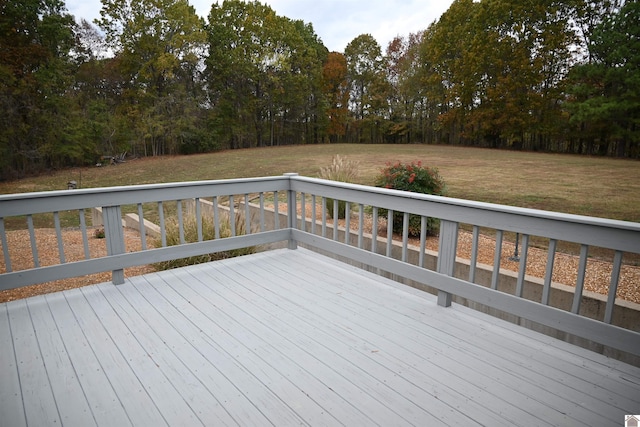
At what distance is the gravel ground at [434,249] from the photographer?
3.40 m

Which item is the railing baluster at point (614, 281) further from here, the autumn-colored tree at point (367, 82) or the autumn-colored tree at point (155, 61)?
the autumn-colored tree at point (367, 82)

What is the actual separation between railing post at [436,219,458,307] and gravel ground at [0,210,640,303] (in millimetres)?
1524

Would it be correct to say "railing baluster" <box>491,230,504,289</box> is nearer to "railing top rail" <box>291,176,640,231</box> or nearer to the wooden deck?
"railing top rail" <box>291,176,640,231</box>

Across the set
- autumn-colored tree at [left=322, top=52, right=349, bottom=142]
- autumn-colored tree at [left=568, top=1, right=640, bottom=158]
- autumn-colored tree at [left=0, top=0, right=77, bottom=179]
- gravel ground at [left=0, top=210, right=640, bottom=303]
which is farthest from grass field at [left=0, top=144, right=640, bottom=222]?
autumn-colored tree at [left=322, top=52, right=349, bottom=142]

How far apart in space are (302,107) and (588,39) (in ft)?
56.0

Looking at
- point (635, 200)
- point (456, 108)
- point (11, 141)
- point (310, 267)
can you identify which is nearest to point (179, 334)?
point (310, 267)

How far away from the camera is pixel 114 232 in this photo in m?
3.02

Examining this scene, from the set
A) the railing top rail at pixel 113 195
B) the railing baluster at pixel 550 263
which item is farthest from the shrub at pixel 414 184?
the railing baluster at pixel 550 263

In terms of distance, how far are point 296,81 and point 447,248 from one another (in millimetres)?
25131

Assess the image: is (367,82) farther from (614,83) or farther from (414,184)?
(414,184)

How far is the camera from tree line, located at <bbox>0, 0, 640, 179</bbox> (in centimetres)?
1495

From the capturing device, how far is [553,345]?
2205mm

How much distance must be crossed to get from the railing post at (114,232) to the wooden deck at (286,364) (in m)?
0.19

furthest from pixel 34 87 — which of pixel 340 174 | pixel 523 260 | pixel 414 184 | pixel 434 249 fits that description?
pixel 523 260
